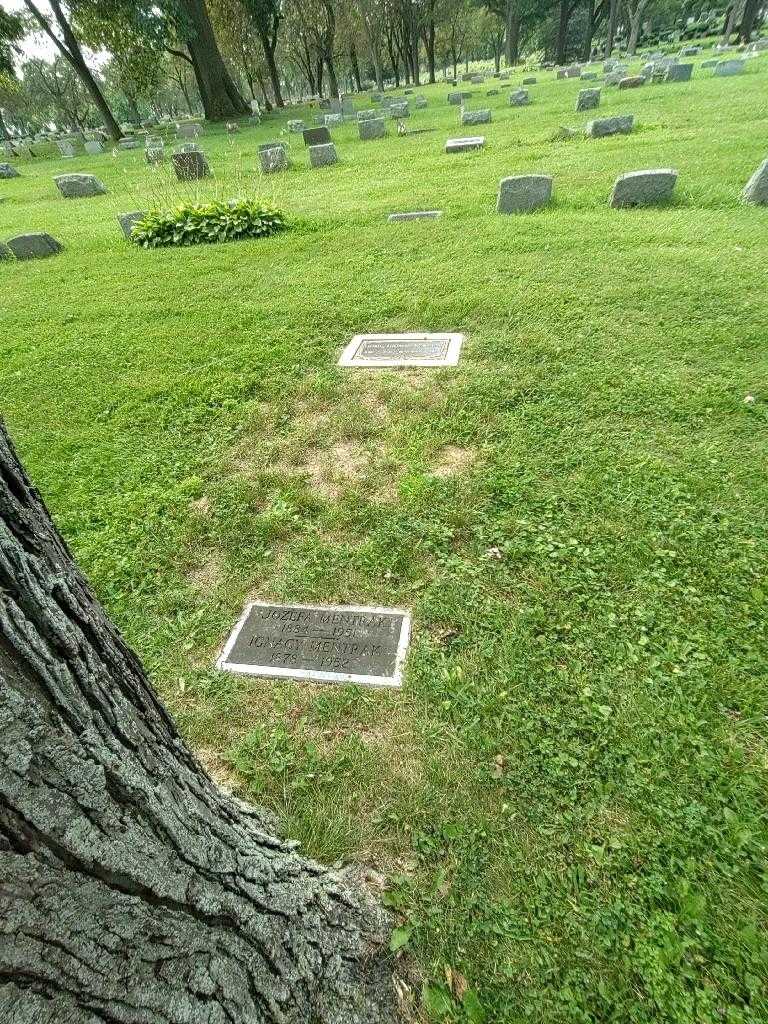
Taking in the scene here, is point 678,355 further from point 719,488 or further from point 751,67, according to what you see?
point 751,67

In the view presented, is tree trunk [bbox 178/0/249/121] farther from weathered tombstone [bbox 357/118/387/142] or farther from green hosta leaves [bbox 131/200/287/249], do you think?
green hosta leaves [bbox 131/200/287/249]

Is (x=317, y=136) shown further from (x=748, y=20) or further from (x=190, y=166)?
(x=748, y=20)

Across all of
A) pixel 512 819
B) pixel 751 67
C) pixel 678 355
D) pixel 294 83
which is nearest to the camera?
pixel 512 819

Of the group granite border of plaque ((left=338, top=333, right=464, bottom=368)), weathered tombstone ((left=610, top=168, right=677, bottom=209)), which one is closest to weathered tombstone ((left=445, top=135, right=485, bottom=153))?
weathered tombstone ((left=610, top=168, right=677, bottom=209))

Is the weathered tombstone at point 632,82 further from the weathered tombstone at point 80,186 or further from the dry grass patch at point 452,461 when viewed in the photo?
the dry grass patch at point 452,461

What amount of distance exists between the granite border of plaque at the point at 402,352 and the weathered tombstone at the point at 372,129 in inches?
669

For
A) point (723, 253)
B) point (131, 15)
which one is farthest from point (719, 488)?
point (131, 15)

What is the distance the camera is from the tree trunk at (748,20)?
32.3 meters

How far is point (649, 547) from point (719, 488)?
75cm

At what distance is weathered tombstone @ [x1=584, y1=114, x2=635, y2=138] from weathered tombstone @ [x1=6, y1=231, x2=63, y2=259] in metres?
12.4

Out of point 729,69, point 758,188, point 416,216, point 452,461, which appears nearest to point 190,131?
point 416,216

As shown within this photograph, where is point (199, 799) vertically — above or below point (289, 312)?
above

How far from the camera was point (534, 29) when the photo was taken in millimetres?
55406

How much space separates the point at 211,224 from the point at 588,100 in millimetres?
14759
